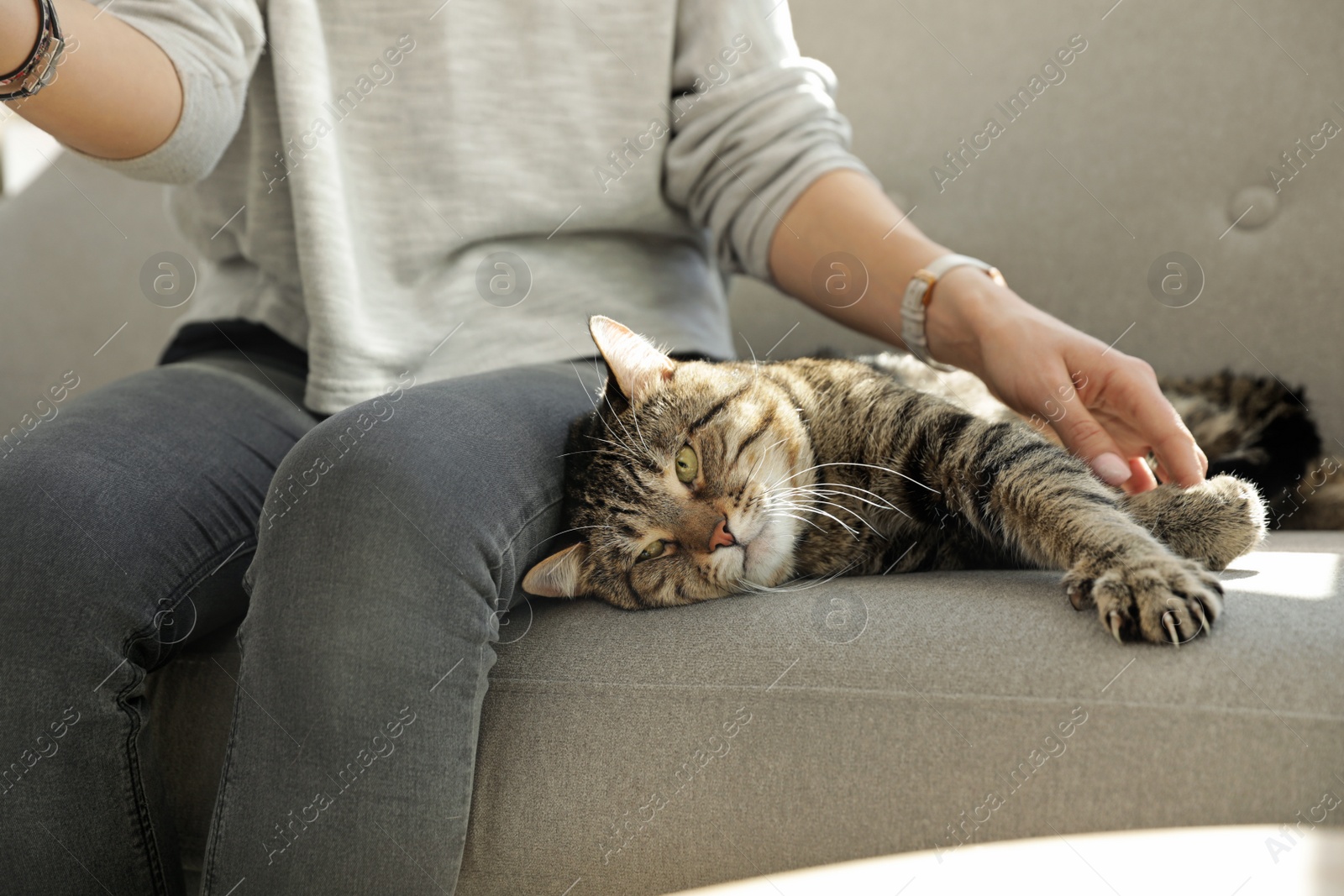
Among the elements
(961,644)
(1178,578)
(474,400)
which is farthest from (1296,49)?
(474,400)

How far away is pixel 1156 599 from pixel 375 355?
3.41ft

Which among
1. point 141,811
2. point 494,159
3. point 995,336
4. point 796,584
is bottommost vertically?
point 141,811

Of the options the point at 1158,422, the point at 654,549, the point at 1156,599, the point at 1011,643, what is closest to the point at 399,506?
the point at 654,549

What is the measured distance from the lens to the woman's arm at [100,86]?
3.31 ft

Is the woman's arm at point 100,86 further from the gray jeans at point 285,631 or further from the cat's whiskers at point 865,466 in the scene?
the cat's whiskers at point 865,466

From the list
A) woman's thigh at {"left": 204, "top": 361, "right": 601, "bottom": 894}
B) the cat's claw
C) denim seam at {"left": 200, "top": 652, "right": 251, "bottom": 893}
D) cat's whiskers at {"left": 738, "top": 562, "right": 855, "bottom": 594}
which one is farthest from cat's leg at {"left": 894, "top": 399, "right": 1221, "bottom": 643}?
denim seam at {"left": 200, "top": 652, "right": 251, "bottom": 893}

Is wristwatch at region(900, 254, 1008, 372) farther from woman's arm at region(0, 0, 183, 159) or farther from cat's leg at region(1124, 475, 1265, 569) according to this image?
woman's arm at region(0, 0, 183, 159)

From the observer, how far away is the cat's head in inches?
42.4

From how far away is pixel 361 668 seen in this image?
0.80 metres

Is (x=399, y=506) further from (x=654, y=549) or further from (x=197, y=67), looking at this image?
(x=197, y=67)

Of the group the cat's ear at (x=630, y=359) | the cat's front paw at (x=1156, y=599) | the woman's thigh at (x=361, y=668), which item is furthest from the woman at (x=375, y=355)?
the cat's front paw at (x=1156, y=599)

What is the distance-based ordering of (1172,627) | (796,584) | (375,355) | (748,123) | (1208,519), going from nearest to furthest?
(1172,627), (1208,519), (796,584), (375,355), (748,123)

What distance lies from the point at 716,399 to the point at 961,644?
0.47 metres

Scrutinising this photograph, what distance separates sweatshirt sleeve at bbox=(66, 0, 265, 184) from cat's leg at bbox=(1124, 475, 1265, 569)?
1315mm
